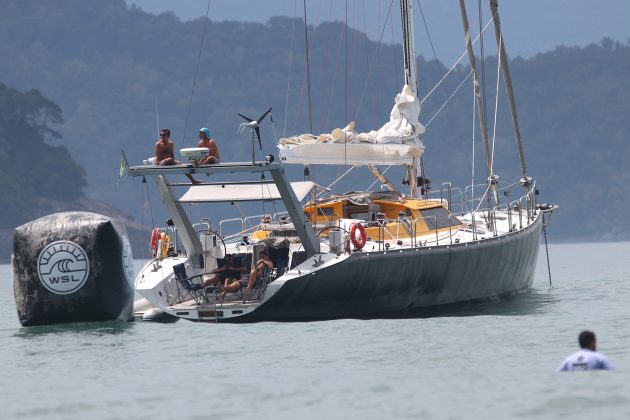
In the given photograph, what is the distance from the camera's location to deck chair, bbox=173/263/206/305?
28.8m

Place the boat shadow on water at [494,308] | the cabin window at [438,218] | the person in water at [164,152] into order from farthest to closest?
1. the cabin window at [438,218]
2. the boat shadow on water at [494,308]
3. the person in water at [164,152]

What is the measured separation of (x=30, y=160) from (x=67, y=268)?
394 ft

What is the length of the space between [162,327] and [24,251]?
2971mm

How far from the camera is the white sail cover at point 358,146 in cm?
3422

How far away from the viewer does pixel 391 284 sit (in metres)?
28.6

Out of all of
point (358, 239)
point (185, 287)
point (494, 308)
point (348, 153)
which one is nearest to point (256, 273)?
point (185, 287)

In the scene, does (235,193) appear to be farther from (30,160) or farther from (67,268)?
(30,160)

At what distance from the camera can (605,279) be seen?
4938 cm

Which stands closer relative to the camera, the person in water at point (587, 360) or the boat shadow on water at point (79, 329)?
the person in water at point (587, 360)

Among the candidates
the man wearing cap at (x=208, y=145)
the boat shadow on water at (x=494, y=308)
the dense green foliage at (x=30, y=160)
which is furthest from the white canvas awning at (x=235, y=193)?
the dense green foliage at (x=30, y=160)

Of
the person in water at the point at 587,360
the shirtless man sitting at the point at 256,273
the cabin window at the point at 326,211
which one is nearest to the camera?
the person in water at the point at 587,360

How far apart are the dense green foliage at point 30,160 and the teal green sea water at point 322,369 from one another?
11163cm

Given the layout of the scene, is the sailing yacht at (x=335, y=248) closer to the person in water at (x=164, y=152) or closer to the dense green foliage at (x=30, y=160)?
the person in water at (x=164, y=152)

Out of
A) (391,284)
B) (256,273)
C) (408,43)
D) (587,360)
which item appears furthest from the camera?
(408,43)
